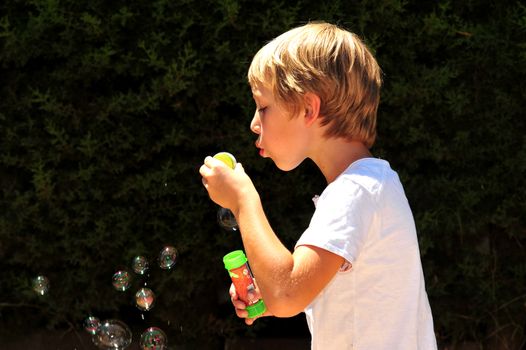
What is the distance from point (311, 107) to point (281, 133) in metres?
0.10

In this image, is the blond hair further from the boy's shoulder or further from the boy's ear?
the boy's shoulder

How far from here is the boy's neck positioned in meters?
2.24

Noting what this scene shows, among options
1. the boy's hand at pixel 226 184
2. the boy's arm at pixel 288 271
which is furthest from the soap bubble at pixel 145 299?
the boy's arm at pixel 288 271

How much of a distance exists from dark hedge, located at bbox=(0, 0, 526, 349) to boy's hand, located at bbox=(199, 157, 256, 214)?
1858 millimetres

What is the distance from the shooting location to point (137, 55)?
4176mm

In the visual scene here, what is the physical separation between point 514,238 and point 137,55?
2160mm

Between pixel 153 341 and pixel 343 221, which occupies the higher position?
pixel 343 221

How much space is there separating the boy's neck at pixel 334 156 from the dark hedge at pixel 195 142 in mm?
1916

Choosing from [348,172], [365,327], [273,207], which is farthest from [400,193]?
[273,207]

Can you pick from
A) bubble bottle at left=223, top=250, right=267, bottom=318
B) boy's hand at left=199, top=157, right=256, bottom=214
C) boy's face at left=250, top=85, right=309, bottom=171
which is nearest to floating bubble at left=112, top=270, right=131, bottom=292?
bubble bottle at left=223, top=250, right=267, bottom=318

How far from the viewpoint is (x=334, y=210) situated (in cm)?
199

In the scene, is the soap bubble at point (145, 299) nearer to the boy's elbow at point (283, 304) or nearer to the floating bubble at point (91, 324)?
the floating bubble at point (91, 324)

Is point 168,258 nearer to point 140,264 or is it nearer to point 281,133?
point 140,264

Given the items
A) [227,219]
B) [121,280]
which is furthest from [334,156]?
[121,280]
